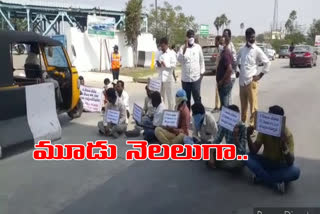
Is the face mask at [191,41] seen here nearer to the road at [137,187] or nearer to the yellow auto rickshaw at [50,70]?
the yellow auto rickshaw at [50,70]

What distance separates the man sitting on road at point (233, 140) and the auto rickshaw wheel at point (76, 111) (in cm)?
456

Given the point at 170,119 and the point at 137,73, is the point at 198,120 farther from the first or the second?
the point at 137,73

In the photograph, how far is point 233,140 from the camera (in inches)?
224

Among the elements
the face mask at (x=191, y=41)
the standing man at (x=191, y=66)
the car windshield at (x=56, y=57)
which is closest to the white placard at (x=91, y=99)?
the car windshield at (x=56, y=57)

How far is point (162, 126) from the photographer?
7.05 m

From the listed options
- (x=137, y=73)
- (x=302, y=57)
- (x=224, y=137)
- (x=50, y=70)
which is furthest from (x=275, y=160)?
(x=302, y=57)

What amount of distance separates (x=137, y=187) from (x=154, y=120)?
242 cm

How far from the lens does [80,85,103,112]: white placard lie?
10.5 metres

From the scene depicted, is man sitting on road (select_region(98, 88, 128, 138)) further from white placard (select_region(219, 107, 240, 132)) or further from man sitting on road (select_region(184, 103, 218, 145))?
white placard (select_region(219, 107, 240, 132))

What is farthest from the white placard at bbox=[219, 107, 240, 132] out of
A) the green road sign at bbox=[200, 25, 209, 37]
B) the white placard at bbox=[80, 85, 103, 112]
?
the green road sign at bbox=[200, 25, 209, 37]

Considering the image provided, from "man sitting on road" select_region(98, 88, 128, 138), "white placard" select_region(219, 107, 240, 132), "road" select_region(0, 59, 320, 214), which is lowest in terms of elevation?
"road" select_region(0, 59, 320, 214)

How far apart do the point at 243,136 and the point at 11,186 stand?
311cm

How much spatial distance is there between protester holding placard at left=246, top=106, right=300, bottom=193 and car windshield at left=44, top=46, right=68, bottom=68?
5038 mm

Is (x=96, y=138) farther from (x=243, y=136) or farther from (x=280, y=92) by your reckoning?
(x=280, y=92)
